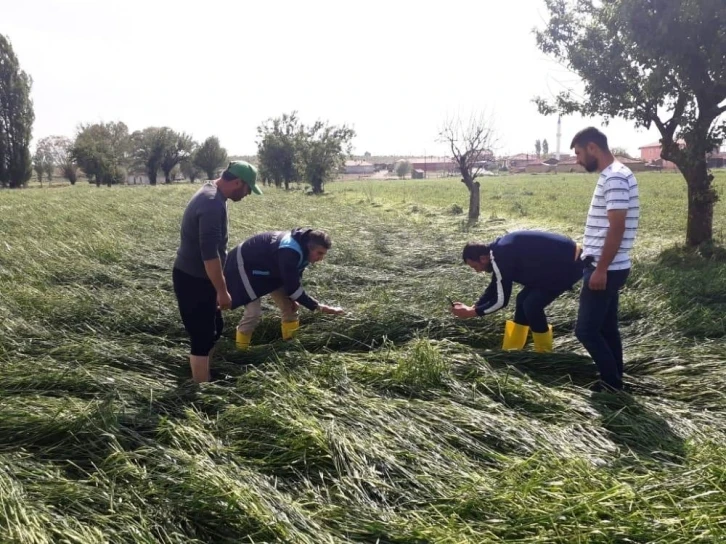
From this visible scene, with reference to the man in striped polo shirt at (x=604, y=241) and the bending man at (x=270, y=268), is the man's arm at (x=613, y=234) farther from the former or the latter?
the bending man at (x=270, y=268)

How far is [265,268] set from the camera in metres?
4.01

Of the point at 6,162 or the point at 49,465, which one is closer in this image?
the point at 49,465

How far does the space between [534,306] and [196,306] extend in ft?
7.59

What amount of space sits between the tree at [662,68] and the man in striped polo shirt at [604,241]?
5131mm

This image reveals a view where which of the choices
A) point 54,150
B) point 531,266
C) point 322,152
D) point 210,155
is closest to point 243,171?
point 531,266

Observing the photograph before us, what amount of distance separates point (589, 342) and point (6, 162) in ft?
158

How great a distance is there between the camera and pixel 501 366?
144 inches

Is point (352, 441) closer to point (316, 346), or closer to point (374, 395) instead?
point (374, 395)

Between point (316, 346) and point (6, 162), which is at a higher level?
point (6, 162)

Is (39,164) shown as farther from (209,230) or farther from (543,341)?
(543,341)

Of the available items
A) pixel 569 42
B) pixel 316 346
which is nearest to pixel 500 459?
pixel 316 346

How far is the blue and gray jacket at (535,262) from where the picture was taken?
3.72 metres

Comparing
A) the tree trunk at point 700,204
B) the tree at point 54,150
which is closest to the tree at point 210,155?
the tree at point 54,150

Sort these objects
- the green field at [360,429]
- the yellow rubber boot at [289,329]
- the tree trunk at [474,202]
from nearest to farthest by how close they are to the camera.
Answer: the green field at [360,429], the yellow rubber boot at [289,329], the tree trunk at [474,202]
